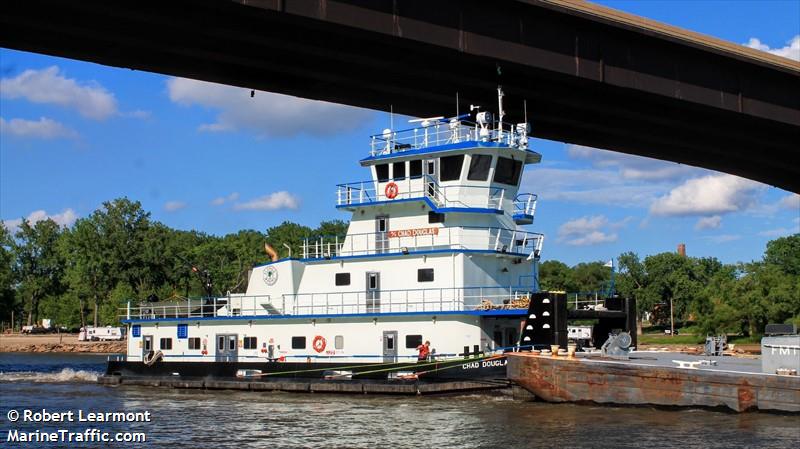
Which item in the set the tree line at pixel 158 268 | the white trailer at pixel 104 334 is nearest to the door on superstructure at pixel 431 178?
the tree line at pixel 158 268

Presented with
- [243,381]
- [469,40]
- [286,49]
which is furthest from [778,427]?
[243,381]

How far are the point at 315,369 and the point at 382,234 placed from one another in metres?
5.61

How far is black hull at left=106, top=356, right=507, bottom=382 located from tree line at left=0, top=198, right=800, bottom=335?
5051cm

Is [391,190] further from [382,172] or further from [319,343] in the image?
[319,343]

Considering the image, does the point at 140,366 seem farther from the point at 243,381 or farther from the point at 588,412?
the point at 588,412

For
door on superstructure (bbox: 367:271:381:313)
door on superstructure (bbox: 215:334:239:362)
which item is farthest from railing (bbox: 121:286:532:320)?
door on superstructure (bbox: 215:334:239:362)

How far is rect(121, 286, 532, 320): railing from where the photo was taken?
3131 centimetres

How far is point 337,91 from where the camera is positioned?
3194 centimetres

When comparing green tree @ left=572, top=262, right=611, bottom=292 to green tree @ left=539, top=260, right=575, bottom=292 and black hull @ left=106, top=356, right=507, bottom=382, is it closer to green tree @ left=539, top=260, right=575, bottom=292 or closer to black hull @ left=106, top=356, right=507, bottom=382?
green tree @ left=539, top=260, right=575, bottom=292

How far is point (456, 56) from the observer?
1005 inches

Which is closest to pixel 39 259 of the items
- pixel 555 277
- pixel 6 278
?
pixel 6 278

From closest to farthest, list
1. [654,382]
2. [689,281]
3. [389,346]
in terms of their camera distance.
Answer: [654,382] < [389,346] < [689,281]

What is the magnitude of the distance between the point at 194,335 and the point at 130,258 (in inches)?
2694

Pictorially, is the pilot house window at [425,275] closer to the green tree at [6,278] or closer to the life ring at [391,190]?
the life ring at [391,190]
